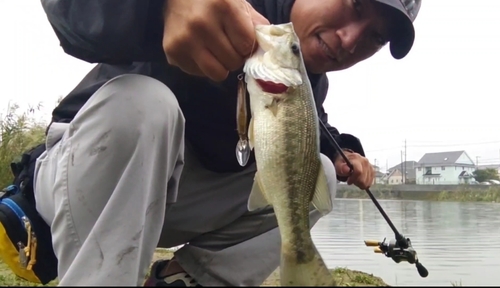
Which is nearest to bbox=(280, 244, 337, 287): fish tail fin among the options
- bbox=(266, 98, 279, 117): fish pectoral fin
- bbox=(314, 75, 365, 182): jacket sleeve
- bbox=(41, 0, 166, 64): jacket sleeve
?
bbox=(266, 98, 279, 117): fish pectoral fin

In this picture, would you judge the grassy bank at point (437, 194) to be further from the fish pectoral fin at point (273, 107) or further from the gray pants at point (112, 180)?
the gray pants at point (112, 180)

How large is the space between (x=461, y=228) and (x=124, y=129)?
7724 millimetres

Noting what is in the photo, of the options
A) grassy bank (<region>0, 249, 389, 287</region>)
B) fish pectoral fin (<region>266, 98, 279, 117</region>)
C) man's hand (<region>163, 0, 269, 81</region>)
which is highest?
man's hand (<region>163, 0, 269, 81</region>)

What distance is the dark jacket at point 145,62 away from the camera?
1.73 m

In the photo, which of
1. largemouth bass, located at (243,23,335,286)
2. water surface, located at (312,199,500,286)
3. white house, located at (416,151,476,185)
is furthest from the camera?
white house, located at (416,151,476,185)

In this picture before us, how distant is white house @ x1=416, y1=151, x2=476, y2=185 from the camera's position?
4275 centimetres

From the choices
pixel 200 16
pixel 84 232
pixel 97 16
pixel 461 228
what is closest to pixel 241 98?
pixel 200 16

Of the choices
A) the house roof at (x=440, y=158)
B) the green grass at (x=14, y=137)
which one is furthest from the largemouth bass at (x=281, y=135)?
the house roof at (x=440, y=158)

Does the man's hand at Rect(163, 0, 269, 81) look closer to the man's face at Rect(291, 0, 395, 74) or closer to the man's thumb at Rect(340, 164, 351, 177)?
the man's face at Rect(291, 0, 395, 74)

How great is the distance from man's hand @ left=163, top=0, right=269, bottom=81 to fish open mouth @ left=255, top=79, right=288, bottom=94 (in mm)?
130

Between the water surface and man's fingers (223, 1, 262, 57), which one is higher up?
man's fingers (223, 1, 262, 57)

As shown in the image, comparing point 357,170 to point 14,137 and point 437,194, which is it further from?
point 437,194

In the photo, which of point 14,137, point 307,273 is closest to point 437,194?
point 14,137

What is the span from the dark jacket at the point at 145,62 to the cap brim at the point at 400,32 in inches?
18.4
